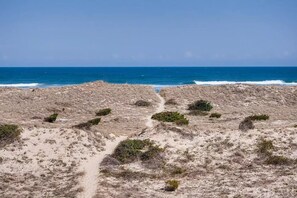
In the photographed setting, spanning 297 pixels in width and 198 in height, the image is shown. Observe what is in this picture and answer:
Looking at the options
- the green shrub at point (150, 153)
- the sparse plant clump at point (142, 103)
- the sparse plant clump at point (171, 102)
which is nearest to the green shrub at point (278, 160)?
the green shrub at point (150, 153)

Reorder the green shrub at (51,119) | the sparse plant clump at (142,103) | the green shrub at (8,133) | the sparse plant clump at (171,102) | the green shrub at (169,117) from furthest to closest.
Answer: the sparse plant clump at (171,102), the sparse plant clump at (142,103), the green shrub at (51,119), the green shrub at (169,117), the green shrub at (8,133)

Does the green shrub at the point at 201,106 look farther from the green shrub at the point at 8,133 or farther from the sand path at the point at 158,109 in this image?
the green shrub at the point at 8,133

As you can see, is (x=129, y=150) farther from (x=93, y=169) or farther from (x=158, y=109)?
(x=158, y=109)

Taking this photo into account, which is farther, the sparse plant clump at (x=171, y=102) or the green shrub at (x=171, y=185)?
the sparse plant clump at (x=171, y=102)

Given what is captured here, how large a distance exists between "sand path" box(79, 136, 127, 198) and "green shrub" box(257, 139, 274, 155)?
9654 millimetres

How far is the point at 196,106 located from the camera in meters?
50.5

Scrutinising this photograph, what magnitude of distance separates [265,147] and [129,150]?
8768 millimetres

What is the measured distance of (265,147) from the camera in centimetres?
2873

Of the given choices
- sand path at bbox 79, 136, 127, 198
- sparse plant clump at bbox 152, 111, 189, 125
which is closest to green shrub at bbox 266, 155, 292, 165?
sand path at bbox 79, 136, 127, 198

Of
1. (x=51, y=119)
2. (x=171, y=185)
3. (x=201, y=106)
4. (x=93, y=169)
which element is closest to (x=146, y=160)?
(x=93, y=169)

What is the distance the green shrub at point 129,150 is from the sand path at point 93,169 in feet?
3.00

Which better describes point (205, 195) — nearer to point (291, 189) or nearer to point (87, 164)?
point (291, 189)

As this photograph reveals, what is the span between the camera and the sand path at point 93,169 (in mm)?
22256

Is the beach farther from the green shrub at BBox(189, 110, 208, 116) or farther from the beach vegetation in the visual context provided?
the green shrub at BBox(189, 110, 208, 116)
